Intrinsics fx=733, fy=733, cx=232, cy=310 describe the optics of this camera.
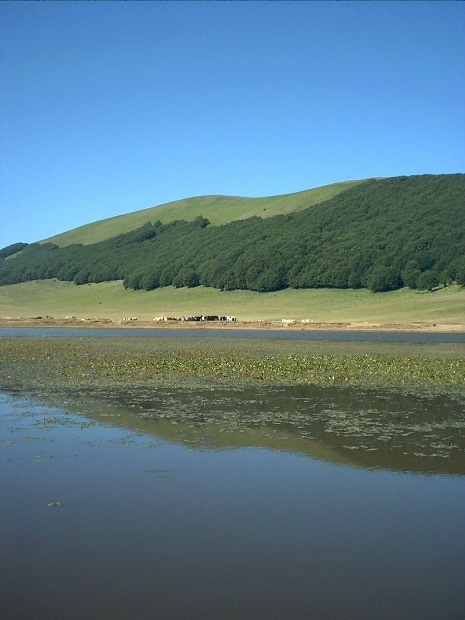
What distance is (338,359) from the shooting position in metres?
36.2

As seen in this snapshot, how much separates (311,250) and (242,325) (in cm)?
5448

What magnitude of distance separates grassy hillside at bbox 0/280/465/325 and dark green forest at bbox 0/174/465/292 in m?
3.08

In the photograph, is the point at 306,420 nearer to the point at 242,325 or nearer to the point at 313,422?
the point at 313,422

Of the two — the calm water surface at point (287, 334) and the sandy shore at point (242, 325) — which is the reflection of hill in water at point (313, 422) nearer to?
the calm water surface at point (287, 334)

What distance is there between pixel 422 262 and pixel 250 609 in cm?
10838

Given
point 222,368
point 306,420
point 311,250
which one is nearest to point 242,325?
point 222,368

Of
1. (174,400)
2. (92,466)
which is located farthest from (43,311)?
(92,466)

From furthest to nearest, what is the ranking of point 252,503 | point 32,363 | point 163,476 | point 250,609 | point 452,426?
point 32,363, point 452,426, point 163,476, point 252,503, point 250,609

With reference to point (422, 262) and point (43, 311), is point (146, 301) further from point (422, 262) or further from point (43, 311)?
point (422, 262)

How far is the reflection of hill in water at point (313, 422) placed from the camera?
14.9m

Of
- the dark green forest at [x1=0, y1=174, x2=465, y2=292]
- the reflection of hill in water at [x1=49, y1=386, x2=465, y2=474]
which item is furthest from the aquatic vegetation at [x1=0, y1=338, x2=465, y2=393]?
the dark green forest at [x1=0, y1=174, x2=465, y2=292]

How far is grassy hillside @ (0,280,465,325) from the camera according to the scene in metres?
85.4

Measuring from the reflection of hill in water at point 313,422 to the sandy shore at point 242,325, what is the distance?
152 feet

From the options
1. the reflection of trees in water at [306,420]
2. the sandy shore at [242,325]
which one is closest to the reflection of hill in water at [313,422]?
the reflection of trees in water at [306,420]
